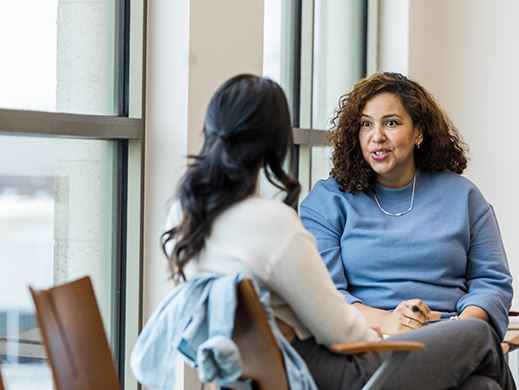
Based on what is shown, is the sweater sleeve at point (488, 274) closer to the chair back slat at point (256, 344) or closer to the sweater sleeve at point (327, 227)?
the sweater sleeve at point (327, 227)

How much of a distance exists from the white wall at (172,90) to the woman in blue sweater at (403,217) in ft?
1.58

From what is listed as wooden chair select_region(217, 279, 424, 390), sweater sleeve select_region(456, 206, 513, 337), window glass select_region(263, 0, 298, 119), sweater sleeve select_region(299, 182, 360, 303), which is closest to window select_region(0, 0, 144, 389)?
sweater sleeve select_region(299, 182, 360, 303)

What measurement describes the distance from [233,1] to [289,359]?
4.53 feet

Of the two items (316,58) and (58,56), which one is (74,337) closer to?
(58,56)

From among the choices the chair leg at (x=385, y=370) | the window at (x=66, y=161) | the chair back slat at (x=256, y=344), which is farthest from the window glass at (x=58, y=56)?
the chair leg at (x=385, y=370)

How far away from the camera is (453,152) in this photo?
3322 millimetres

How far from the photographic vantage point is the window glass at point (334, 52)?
4289 millimetres

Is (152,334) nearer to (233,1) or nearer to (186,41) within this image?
(186,41)

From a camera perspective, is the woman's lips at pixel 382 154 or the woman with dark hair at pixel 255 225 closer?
the woman with dark hair at pixel 255 225

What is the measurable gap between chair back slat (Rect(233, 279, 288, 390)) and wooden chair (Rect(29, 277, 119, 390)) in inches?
10.9

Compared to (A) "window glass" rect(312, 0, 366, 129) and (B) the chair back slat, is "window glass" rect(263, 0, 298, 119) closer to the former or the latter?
(A) "window glass" rect(312, 0, 366, 129)

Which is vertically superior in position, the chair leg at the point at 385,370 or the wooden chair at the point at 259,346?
the wooden chair at the point at 259,346

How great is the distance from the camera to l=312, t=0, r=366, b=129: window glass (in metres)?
4.29

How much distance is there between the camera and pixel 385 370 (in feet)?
7.38
